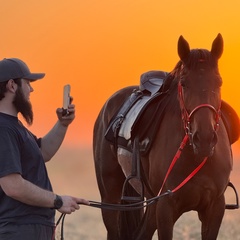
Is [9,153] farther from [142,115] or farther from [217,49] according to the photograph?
[142,115]

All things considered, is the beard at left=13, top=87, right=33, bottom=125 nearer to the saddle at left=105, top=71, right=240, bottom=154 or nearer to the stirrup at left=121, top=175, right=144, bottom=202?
the saddle at left=105, top=71, right=240, bottom=154

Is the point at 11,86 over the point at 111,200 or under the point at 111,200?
over

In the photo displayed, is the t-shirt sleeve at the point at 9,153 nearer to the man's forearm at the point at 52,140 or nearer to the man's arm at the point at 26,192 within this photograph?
the man's arm at the point at 26,192

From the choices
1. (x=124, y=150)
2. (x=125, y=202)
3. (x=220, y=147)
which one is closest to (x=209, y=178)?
(x=220, y=147)

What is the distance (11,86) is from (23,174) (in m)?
0.50

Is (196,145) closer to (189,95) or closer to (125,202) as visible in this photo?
(189,95)

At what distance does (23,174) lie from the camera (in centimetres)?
403

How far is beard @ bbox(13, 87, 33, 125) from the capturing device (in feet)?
13.2

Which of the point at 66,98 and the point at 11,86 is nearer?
the point at 11,86

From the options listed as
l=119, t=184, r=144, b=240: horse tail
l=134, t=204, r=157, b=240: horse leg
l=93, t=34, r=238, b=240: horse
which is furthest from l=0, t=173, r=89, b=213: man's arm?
l=119, t=184, r=144, b=240: horse tail

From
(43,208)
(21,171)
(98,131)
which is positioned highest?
(21,171)

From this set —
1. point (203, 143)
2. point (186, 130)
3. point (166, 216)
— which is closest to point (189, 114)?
point (186, 130)

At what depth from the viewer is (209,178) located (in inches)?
264

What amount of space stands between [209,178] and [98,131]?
115 inches
